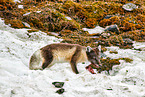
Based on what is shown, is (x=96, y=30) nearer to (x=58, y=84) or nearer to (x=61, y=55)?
(x=61, y=55)

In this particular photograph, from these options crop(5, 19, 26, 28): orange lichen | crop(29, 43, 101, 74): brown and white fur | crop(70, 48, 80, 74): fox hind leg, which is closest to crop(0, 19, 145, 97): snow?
crop(70, 48, 80, 74): fox hind leg

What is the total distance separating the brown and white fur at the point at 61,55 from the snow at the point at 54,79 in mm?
345

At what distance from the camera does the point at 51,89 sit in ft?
14.3

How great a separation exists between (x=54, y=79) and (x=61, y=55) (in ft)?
4.88

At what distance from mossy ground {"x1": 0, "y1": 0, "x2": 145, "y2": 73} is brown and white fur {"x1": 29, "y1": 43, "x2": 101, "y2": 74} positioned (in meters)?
1.37

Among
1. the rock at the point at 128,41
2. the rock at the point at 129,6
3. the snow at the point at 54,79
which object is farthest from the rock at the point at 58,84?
the rock at the point at 129,6

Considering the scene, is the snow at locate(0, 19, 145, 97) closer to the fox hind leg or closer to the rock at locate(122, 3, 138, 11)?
the fox hind leg

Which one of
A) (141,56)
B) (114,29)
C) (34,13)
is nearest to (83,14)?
(114,29)

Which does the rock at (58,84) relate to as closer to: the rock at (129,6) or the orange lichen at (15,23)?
the orange lichen at (15,23)

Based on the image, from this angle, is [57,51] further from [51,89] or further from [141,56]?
[141,56]

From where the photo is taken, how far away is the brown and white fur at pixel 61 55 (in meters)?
6.12

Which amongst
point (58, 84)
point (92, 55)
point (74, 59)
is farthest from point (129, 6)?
point (58, 84)

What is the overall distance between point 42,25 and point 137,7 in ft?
40.0

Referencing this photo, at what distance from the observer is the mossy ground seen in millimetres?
10852
